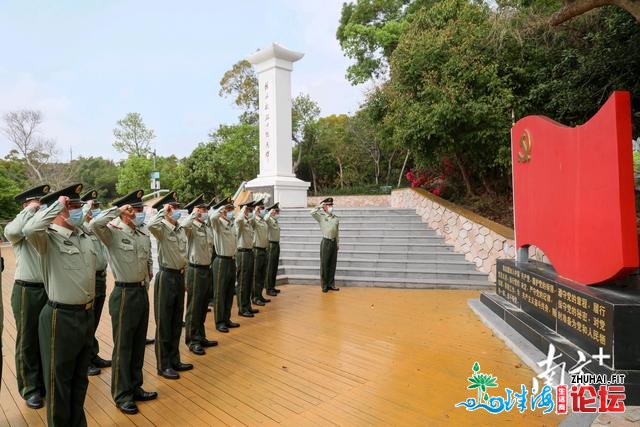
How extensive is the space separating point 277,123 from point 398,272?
594 cm

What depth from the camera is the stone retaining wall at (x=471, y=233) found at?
7.18 metres

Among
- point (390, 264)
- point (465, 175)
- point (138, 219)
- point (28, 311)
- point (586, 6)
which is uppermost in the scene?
point (586, 6)

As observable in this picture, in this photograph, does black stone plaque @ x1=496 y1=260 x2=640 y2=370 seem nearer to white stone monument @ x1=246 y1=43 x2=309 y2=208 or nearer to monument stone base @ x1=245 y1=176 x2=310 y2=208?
monument stone base @ x1=245 y1=176 x2=310 y2=208

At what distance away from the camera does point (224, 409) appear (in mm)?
3020

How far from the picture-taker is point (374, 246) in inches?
342

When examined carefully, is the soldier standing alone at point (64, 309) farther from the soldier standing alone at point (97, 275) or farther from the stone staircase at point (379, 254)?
the stone staircase at point (379, 254)

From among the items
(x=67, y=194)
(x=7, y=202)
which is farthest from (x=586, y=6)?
(x=7, y=202)

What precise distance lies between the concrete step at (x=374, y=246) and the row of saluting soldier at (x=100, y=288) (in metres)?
3.89

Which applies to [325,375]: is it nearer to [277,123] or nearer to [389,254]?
[389,254]

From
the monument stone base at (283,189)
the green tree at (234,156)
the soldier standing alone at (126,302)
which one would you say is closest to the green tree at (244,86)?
the green tree at (234,156)

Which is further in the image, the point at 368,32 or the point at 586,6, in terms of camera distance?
the point at 368,32

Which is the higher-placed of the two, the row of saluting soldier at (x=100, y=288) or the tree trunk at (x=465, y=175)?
the tree trunk at (x=465, y=175)

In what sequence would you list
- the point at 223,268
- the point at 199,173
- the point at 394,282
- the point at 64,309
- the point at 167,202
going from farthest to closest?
1. the point at 199,173
2. the point at 394,282
3. the point at 223,268
4. the point at 167,202
5. the point at 64,309

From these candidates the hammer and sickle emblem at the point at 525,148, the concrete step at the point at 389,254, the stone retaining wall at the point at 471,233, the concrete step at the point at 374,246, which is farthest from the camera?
the concrete step at the point at 374,246
